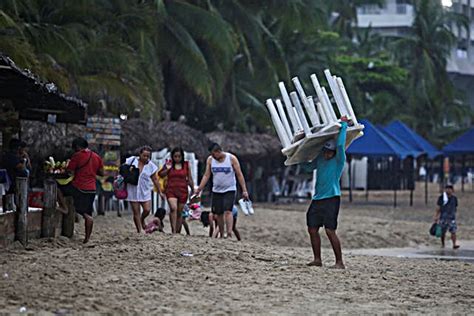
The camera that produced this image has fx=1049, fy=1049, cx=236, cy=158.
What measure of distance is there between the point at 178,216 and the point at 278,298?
6291 millimetres

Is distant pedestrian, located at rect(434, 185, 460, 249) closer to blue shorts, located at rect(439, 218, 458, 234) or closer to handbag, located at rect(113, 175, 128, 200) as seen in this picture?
blue shorts, located at rect(439, 218, 458, 234)

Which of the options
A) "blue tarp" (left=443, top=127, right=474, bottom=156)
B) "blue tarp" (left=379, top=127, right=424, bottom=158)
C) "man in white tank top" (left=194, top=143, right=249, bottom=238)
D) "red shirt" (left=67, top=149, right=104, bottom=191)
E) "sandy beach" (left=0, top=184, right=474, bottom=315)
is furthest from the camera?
"blue tarp" (left=443, top=127, right=474, bottom=156)

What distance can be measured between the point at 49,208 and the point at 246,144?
1964 cm

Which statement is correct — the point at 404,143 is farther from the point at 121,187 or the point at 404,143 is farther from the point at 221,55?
the point at 121,187

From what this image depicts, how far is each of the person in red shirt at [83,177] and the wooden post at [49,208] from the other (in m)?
0.25

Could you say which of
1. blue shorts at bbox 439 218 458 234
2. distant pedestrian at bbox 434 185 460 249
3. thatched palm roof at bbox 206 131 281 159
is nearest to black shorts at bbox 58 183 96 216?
distant pedestrian at bbox 434 185 460 249

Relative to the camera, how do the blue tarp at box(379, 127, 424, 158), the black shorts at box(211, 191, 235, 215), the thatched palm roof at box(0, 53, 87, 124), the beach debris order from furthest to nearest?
1. the blue tarp at box(379, 127, 424, 158)
2. the black shorts at box(211, 191, 235, 215)
3. the beach debris
4. the thatched palm roof at box(0, 53, 87, 124)

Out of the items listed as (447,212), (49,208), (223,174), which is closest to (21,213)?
(49,208)

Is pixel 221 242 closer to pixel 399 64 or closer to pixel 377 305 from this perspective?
pixel 377 305

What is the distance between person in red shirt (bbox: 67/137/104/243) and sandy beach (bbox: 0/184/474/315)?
0.46m

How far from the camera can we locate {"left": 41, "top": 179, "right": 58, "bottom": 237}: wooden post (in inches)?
533

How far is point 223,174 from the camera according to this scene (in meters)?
15.1

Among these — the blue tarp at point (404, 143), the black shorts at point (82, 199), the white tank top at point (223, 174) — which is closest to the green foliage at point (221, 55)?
the black shorts at point (82, 199)

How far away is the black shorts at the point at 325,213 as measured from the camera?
11.7 metres
